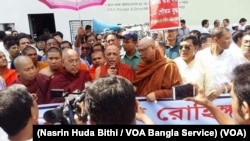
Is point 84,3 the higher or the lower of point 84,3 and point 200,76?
the higher

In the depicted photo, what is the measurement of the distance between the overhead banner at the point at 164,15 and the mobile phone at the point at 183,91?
1.73 meters

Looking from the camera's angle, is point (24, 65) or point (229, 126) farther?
point (24, 65)

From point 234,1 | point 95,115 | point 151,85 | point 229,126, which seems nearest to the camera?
point 95,115

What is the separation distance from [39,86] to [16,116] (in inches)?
72.4

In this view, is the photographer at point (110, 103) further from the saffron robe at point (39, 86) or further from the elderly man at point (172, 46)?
the elderly man at point (172, 46)

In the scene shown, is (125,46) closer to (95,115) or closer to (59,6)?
(59,6)

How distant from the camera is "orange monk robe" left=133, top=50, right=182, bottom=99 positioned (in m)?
3.45

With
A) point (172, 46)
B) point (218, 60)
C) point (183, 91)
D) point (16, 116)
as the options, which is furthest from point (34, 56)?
point (16, 116)

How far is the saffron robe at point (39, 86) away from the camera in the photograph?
3539 millimetres

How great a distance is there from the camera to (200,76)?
3.70 metres

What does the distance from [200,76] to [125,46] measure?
109cm

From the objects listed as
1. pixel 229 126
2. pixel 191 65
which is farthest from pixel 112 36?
pixel 229 126

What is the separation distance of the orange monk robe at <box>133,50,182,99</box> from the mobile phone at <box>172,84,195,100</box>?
0.44m

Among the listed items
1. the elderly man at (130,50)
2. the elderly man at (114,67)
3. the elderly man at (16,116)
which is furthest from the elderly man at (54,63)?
the elderly man at (16,116)
